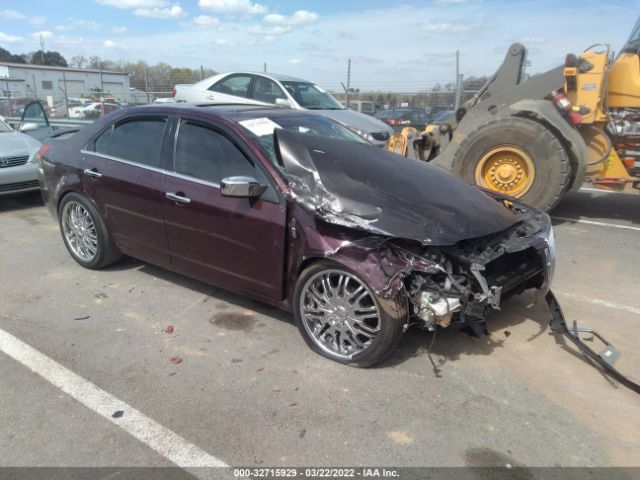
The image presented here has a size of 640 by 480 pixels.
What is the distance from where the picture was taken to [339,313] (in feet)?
10.6

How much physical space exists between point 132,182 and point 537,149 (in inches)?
195

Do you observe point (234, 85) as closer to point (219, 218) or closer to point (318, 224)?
point (219, 218)

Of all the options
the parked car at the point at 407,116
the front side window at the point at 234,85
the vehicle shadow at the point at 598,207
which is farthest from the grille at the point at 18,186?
the parked car at the point at 407,116

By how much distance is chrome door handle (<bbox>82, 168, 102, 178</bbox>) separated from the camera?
449 cm

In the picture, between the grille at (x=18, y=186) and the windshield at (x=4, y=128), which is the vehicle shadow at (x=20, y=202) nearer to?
the grille at (x=18, y=186)

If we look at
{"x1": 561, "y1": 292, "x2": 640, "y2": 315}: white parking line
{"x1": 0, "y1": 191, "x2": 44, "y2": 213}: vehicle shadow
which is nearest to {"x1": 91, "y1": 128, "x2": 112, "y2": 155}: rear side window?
{"x1": 0, "y1": 191, "x2": 44, "y2": 213}: vehicle shadow

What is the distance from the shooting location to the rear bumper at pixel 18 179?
7.36 meters

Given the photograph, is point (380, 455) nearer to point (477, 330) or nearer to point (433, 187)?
point (477, 330)

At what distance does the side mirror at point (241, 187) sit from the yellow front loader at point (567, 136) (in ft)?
14.0

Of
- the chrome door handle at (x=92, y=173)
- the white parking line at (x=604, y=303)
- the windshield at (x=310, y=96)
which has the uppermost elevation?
the windshield at (x=310, y=96)

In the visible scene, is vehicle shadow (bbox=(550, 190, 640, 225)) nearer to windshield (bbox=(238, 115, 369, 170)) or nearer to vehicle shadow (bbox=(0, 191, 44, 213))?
windshield (bbox=(238, 115, 369, 170))

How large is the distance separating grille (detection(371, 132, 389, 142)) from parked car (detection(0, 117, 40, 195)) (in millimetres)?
5480

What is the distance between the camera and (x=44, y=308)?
4164 mm

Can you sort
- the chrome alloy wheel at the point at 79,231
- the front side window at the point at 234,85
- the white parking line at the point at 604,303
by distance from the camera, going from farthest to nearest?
1. the front side window at the point at 234,85
2. the chrome alloy wheel at the point at 79,231
3. the white parking line at the point at 604,303
